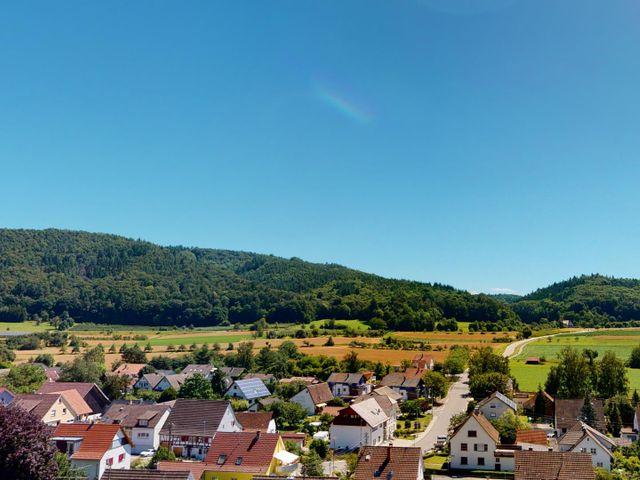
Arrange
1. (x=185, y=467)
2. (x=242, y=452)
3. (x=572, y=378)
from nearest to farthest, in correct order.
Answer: (x=185, y=467) → (x=242, y=452) → (x=572, y=378)

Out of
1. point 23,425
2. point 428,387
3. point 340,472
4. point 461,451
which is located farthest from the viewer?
point 428,387

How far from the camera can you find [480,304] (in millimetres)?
167000

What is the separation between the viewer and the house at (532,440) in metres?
43.8

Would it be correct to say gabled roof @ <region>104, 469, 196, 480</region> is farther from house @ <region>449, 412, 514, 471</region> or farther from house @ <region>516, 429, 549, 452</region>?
house @ <region>516, 429, 549, 452</region>

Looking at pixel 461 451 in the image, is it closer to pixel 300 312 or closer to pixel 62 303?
pixel 300 312

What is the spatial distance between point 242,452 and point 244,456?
41 cm

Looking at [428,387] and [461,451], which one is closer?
[461,451]

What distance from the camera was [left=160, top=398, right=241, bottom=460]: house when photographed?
153 feet

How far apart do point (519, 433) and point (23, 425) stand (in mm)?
37248

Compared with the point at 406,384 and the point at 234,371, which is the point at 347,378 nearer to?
the point at 406,384

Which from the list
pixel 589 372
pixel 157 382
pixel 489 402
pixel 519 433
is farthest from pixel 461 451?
pixel 157 382

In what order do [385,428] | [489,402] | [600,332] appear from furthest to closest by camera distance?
[600,332], [489,402], [385,428]

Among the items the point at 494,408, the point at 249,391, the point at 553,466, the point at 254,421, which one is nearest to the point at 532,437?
the point at 553,466

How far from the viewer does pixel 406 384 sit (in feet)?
263
